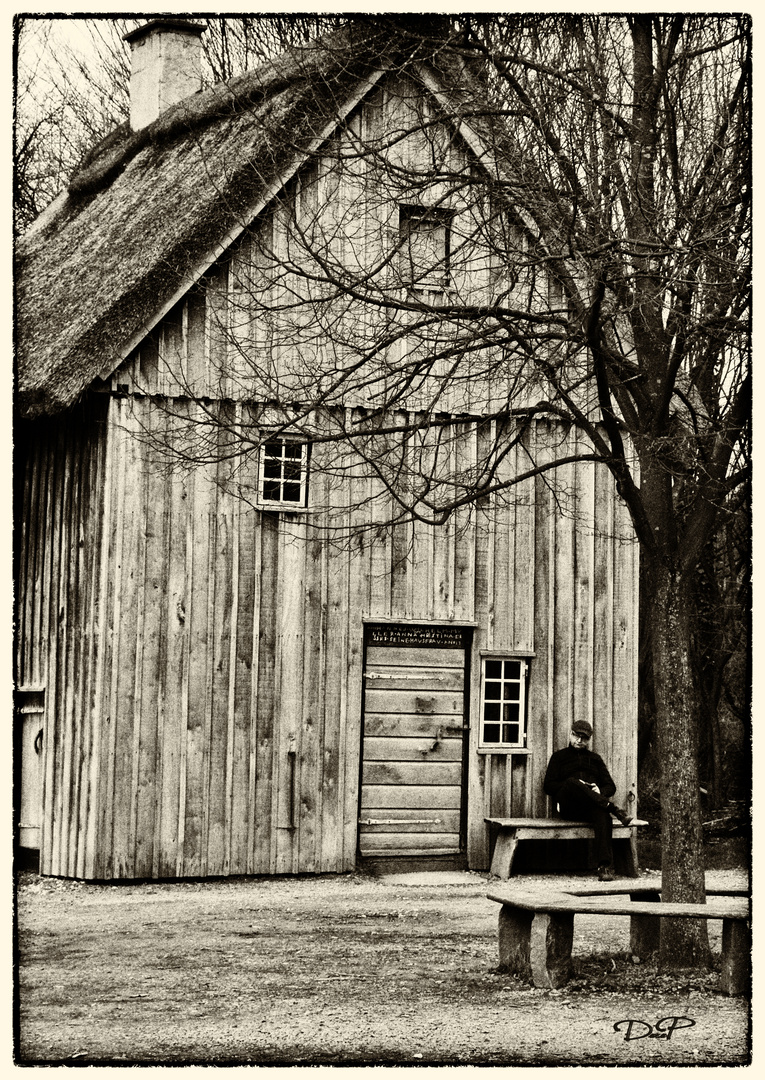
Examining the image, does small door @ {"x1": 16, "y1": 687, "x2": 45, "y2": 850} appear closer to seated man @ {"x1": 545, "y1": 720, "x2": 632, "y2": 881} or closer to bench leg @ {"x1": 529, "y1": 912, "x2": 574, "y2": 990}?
seated man @ {"x1": 545, "y1": 720, "x2": 632, "y2": 881}

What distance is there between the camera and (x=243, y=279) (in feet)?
48.0

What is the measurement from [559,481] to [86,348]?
5140 mm

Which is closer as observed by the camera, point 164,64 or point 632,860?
point 632,860

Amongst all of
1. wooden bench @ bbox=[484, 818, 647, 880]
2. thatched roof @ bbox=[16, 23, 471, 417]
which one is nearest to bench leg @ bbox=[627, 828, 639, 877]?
wooden bench @ bbox=[484, 818, 647, 880]

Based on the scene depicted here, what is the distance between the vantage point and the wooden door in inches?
607

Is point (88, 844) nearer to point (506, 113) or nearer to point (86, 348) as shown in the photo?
point (86, 348)

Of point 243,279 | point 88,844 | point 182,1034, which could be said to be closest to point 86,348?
point 243,279

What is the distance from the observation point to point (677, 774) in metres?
10.3

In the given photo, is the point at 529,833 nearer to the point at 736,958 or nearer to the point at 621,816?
the point at 621,816

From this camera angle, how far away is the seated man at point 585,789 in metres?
15.7

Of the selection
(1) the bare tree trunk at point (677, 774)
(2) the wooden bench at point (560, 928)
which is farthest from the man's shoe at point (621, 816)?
(2) the wooden bench at point (560, 928)

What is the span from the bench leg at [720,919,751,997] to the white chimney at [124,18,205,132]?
12803 millimetres

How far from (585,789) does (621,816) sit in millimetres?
441

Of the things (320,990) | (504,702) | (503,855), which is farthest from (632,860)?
(320,990)
